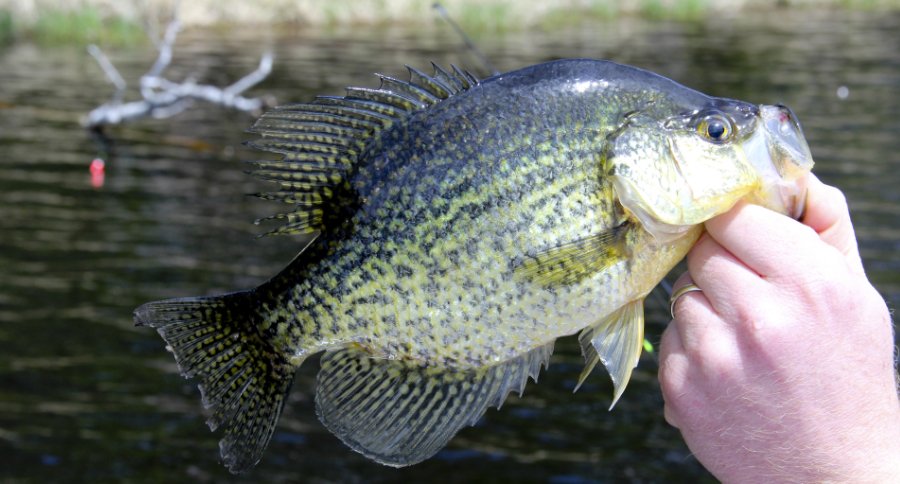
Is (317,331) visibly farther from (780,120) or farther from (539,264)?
(780,120)

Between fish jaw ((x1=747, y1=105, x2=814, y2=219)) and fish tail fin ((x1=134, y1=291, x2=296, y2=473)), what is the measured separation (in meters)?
1.36

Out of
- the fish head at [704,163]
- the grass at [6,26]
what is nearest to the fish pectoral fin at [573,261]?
the fish head at [704,163]

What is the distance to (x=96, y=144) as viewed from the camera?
19.8 m

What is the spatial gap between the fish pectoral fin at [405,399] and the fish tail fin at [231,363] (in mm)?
162

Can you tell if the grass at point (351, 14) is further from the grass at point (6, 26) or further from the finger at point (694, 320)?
the finger at point (694, 320)

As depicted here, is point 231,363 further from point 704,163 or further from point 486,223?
point 704,163

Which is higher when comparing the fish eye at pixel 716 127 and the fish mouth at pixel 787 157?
the fish eye at pixel 716 127

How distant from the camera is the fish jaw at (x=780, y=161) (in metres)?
2.57

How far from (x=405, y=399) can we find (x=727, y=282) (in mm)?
917

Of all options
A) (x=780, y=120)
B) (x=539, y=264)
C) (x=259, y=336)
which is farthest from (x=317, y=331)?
(x=780, y=120)

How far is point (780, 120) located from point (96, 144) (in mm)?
18941

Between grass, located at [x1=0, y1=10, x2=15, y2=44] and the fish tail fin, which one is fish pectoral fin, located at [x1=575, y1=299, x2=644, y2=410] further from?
grass, located at [x1=0, y1=10, x2=15, y2=44]

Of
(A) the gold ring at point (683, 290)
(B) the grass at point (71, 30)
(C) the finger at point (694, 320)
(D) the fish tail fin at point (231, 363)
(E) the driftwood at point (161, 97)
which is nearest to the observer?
(C) the finger at point (694, 320)

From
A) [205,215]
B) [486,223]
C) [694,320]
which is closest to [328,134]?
[486,223]
